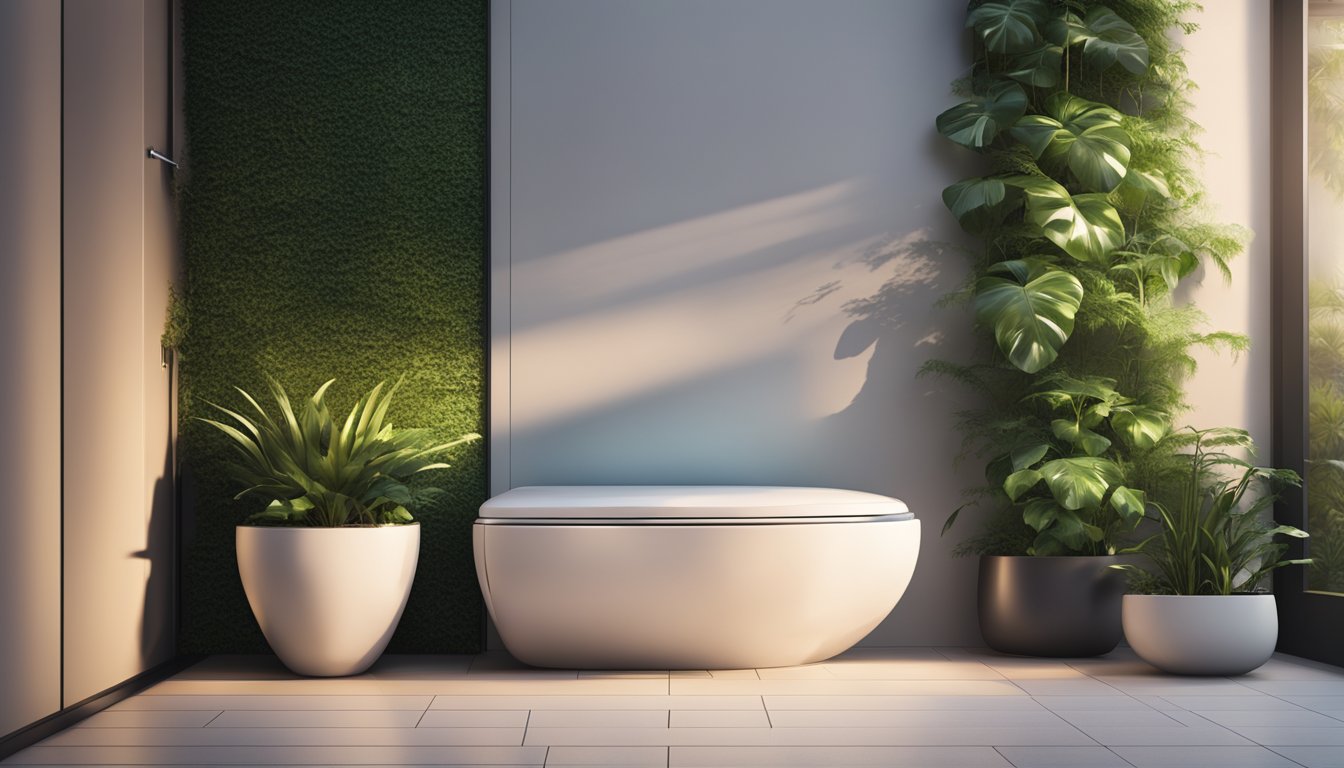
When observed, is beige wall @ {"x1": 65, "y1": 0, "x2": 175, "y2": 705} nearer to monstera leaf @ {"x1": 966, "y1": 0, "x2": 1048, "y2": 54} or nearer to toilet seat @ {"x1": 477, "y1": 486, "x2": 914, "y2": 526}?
toilet seat @ {"x1": 477, "y1": 486, "x2": 914, "y2": 526}

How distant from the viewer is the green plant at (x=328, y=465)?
2.80 m

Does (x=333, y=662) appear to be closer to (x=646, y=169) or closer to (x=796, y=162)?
(x=646, y=169)

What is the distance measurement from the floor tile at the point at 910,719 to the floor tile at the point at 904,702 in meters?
0.04

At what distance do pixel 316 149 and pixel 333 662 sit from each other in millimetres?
1468

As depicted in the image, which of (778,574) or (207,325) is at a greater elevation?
(207,325)

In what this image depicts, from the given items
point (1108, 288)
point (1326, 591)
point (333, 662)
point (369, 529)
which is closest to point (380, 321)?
point (369, 529)

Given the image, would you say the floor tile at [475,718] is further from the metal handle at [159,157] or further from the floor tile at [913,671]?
the metal handle at [159,157]

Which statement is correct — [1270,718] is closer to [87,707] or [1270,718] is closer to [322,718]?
[322,718]

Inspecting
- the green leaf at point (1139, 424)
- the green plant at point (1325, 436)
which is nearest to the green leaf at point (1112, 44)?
the green plant at point (1325, 436)

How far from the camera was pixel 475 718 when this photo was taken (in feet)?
7.55

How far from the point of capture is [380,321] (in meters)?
3.19

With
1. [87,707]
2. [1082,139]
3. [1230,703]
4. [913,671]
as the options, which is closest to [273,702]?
[87,707]

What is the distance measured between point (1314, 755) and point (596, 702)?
1.41 m

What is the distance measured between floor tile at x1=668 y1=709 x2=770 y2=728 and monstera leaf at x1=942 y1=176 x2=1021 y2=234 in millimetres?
1576
